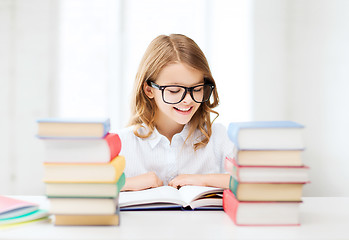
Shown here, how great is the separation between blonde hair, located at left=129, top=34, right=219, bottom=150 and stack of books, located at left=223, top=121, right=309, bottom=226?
0.69 metres

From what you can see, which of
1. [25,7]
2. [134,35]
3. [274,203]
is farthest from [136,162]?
[25,7]

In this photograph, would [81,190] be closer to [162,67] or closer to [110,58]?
[162,67]

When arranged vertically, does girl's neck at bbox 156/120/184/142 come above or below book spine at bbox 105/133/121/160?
below

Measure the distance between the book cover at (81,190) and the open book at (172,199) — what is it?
190mm

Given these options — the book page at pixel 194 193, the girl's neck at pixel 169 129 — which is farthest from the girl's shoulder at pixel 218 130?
the book page at pixel 194 193

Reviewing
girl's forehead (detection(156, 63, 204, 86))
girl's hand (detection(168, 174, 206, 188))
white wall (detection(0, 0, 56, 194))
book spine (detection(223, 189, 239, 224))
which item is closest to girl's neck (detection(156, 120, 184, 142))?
girl's forehead (detection(156, 63, 204, 86))

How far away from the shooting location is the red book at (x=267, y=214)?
937mm

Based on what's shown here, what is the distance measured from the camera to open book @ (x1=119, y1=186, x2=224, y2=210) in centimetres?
107

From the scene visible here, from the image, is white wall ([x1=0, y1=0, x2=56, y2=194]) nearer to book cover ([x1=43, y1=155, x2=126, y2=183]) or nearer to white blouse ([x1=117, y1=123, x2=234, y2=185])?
white blouse ([x1=117, y1=123, x2=234, y2=185])

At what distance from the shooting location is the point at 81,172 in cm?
89

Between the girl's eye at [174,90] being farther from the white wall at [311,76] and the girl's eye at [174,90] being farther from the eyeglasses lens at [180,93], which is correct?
the white wall at [311,76]

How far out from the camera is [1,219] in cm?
95

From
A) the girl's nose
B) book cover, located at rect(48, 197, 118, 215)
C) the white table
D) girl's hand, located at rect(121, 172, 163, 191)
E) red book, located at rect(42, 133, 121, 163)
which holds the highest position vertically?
the girl's nose

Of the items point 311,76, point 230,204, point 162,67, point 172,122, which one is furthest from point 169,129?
point 311,76
